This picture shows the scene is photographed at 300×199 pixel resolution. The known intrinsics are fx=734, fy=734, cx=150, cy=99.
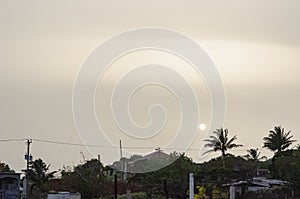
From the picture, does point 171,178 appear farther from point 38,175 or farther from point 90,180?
point 38,175

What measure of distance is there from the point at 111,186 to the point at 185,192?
7328 mm

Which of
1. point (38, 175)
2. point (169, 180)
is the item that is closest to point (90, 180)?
point (169, 180)

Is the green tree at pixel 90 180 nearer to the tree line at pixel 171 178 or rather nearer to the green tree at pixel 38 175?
the tree line at pixel 171 178

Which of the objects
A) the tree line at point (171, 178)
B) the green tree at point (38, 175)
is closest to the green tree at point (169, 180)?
the tree line at point (171, 178)

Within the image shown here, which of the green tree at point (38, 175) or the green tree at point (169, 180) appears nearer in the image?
the green tree at point (169, 180)

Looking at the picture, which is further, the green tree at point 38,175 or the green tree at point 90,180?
the green tree at point 38,175

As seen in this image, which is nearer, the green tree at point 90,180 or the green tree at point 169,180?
the green tree at point 169,180

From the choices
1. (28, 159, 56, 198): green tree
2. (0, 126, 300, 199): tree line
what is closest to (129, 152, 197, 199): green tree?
(0, 126, 300, 199): tree line

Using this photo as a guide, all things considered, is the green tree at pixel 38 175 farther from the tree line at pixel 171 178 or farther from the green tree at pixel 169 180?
the green tree at pixel 169 180

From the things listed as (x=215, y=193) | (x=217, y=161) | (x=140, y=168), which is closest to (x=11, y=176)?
(x=140, y=168)

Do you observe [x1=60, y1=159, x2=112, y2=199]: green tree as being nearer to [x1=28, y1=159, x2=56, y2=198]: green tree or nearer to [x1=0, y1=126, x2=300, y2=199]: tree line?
[x1=0, y1=126, x2=300, y2=199]: tree line

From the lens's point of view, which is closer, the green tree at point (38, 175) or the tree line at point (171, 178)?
the tree line at point (171, 178)

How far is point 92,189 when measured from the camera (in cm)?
5375

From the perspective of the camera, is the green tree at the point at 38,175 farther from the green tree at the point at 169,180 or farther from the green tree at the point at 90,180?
the green tree at the point at 169,180
